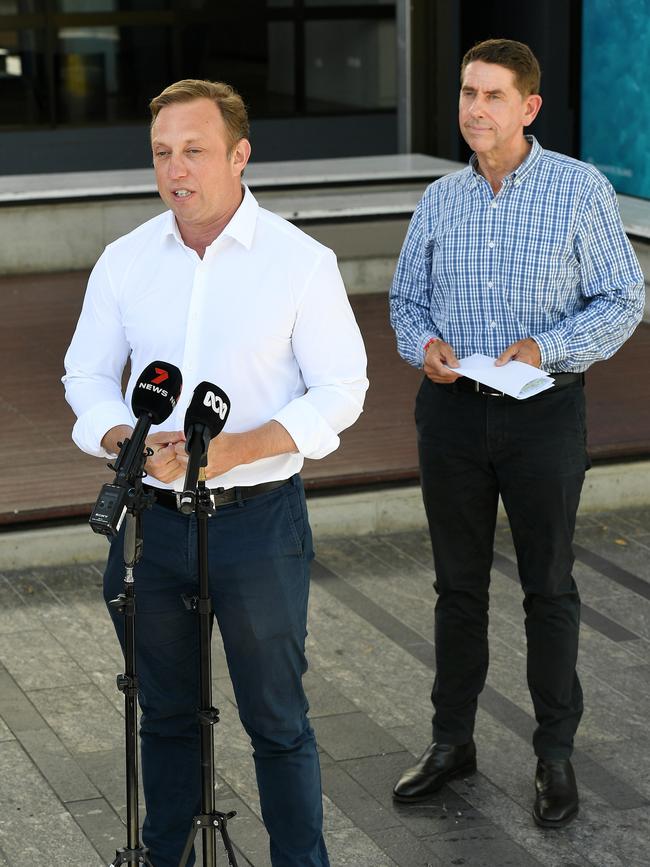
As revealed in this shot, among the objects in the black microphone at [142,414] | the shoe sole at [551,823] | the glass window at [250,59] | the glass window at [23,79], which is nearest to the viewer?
the black microphone at [142,414]

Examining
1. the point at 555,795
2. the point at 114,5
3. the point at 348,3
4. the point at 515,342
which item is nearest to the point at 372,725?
the point at 555,795

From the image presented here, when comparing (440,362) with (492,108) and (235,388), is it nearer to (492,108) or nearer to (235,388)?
(492,108)

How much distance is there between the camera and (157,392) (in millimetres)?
3012

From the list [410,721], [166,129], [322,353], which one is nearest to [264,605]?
[322,353]

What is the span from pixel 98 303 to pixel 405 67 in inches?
498

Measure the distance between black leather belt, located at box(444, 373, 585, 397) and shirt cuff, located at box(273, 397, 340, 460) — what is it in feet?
3.19

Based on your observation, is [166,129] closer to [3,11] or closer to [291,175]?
[291,175]

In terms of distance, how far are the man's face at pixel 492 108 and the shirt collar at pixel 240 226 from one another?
98cm

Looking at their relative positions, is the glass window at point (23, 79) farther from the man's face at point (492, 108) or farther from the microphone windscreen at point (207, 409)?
the microphone windscreen at point (207, 409)

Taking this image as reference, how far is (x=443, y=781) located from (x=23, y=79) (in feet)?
47.2

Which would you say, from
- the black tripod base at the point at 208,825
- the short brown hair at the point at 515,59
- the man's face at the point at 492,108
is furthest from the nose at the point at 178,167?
the black tripod base at the point at 208,825

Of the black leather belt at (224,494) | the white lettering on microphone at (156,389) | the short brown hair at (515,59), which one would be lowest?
the black leather belt at (224,494)

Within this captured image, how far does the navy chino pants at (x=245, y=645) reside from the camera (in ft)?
11.2

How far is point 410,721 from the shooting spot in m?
5.12
